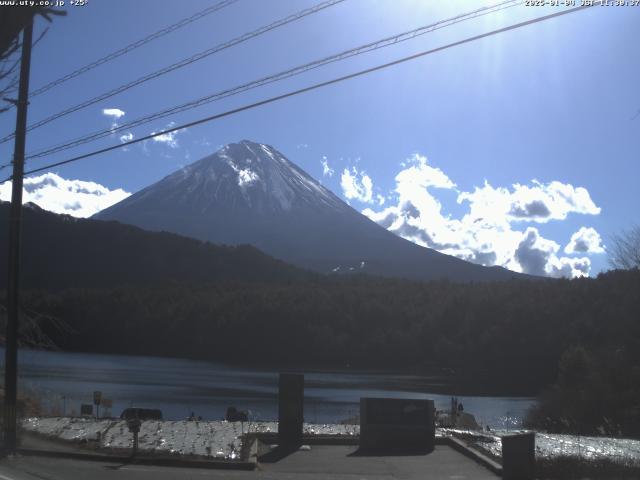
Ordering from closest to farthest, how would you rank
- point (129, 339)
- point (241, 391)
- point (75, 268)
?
1. point (241, 391)
2. point (129, 339)
3. point (75, 268)

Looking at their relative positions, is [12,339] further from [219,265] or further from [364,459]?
[219,265]

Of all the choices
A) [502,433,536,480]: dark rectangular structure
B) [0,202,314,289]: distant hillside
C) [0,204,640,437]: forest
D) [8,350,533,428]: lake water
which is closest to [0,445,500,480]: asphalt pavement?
[502,433,536,480]: dark rectangular structure

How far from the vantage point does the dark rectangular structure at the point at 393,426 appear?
582 inches

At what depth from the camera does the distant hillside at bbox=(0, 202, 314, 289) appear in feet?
405

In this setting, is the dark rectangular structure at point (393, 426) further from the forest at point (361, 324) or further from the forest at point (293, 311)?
the forest at point (361, 324)

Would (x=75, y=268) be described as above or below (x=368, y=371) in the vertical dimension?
above

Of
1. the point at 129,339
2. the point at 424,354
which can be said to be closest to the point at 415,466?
the point at 424,354

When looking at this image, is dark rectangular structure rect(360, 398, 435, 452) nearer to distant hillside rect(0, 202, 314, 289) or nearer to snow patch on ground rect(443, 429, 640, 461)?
snow patch on ground rect(443, 429, 640, 461)

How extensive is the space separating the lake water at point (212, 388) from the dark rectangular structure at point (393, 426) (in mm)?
18209

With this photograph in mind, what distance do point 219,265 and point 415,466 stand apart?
123 m

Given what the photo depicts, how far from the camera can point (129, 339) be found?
10112 centimetres

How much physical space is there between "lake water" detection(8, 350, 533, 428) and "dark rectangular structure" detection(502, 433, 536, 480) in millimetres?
21693

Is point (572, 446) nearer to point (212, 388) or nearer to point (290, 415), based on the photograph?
point (290, 415)

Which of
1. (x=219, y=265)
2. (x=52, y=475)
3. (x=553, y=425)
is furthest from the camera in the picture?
(x=219, y=265)
